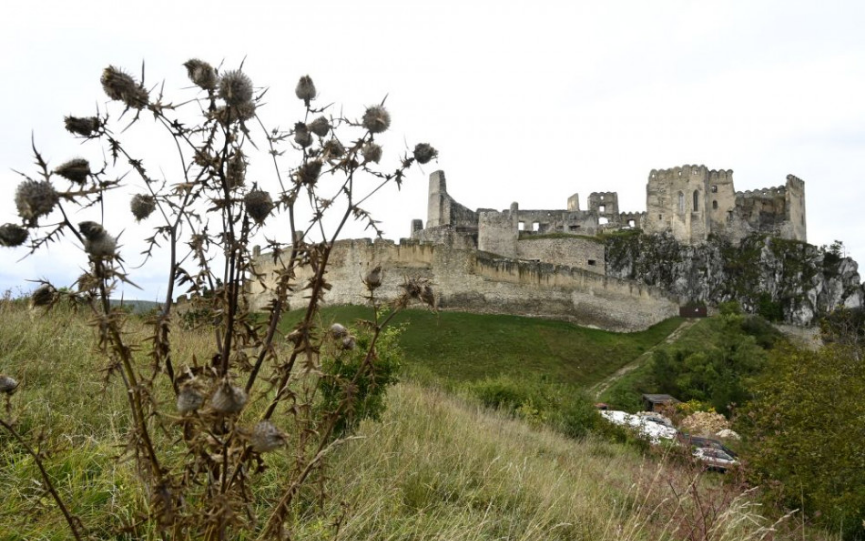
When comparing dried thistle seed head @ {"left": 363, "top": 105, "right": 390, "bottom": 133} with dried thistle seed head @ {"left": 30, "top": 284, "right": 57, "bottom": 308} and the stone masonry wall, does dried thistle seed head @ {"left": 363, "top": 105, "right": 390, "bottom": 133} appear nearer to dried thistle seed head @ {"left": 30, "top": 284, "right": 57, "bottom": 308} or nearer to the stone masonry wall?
dried thistle seed head @ {"left": 30, "top": 284, "right": 57, "bottom": 308}

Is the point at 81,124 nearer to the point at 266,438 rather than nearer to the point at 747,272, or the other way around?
the point at 266,438

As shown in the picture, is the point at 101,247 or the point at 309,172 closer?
the point at 101,247

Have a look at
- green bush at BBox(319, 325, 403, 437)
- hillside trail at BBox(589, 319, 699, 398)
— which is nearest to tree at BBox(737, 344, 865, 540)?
green bush at BBox(319, 325, 403, 437)

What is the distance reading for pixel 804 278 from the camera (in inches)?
2378

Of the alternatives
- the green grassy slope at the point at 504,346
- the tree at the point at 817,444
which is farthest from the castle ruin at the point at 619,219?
the tree at the point at 817,444

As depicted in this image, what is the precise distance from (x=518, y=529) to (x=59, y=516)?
2.79m

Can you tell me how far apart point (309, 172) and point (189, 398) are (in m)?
0.87

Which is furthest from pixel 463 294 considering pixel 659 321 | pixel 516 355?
pixel 659 321

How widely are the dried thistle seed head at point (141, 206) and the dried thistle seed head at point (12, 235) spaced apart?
375 millimetres

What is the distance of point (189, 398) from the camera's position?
1626mm

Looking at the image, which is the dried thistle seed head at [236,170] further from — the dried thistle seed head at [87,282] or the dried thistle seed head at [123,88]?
the dried thistle seed head at [87,282]

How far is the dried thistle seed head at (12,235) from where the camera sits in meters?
1.81

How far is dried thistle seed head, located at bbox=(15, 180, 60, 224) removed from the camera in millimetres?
1743

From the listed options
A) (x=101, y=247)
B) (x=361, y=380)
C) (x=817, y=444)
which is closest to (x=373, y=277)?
(x=101, y=247)
